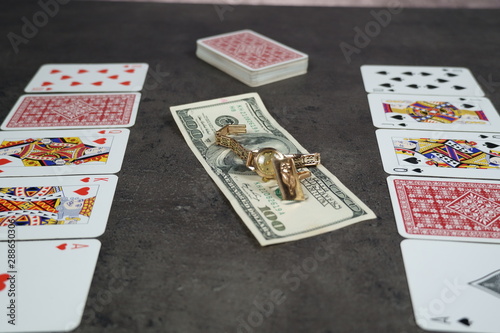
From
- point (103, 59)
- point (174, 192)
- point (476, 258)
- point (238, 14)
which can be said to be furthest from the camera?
point (238, 14)

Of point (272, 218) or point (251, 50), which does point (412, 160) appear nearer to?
point (272, 218)

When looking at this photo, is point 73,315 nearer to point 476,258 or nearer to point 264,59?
point 476,258

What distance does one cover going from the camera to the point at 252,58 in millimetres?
1531

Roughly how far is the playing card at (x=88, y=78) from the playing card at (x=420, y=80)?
650 millimetres

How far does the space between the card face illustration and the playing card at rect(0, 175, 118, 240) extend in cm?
59

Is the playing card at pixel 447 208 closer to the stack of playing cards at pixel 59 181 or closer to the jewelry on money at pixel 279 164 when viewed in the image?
the jewelry on money at pixel 279 164

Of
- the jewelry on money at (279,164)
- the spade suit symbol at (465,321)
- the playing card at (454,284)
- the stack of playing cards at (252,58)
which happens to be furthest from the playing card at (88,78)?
the spade suit symbol at (465,321)

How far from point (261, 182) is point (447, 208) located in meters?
0.34

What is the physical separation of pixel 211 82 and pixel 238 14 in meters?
0.61

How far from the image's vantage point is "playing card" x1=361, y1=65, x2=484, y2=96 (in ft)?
4.81

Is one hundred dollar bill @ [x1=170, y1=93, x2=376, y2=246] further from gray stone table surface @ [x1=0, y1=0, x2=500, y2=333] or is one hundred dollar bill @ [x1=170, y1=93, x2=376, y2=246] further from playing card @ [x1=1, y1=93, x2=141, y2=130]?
playing card @ [x1=1, y1=93, x2=141, y2=130]

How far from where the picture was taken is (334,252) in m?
0.89

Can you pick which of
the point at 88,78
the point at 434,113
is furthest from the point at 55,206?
the point at 434,113

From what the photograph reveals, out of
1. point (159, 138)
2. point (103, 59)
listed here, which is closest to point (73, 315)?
point (159, 138)
